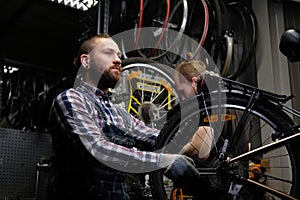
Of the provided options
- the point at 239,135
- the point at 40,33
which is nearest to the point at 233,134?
the point at 239,135

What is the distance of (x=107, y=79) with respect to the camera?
211 centimetres

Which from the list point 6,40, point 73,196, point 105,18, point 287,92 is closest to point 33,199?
point 105,18

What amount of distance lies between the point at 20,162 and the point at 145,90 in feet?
4.41

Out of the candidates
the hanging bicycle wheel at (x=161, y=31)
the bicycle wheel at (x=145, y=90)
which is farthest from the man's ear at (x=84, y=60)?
Answer: the hanging bicycle wheel at (x=161, y=31)

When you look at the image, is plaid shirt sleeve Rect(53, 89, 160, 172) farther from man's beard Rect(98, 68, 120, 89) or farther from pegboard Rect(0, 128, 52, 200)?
pegboard Rect(0, 128, 52, 200)

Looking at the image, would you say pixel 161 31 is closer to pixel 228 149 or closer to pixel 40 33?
pixel 228 149

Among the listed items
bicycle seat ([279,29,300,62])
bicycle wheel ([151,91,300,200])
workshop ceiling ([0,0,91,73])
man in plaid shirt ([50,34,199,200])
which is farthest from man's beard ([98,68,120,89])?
workshop ceiling ([0,0,91,73])

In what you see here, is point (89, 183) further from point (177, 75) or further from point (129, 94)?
point (129, 94)

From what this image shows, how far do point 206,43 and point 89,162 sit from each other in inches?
109

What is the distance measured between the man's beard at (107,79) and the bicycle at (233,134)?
1.24ft

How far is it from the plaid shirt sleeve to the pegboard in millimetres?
2240

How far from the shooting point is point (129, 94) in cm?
366

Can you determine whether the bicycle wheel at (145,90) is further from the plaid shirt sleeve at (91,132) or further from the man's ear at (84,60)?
the plaid shirt sleeve at (91,132)

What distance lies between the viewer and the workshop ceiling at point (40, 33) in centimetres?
546
